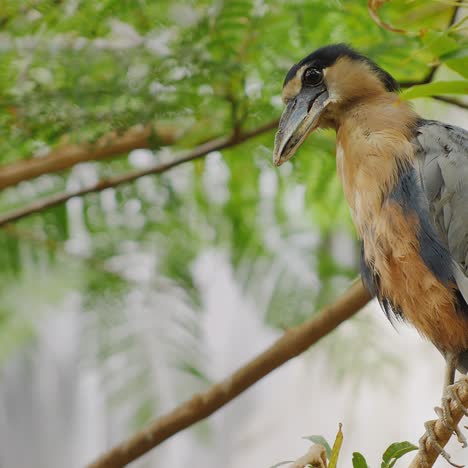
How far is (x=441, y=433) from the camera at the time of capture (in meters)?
0.65

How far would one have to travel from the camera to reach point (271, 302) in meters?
1.30

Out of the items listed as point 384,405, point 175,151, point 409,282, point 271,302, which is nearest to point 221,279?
point 384,405

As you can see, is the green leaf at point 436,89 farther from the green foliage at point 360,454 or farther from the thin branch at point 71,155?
the thin branch at point 71,155

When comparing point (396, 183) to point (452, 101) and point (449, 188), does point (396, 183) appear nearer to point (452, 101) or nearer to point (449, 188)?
point (449, 188)

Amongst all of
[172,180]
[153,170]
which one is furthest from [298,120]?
[172,180]

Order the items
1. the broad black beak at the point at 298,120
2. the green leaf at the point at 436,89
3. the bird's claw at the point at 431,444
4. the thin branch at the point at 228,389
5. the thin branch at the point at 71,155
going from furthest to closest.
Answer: the thin branch at the point at 71,155 < the thin branch at the point at 228,389 < the broad black beak at the point at 298,120 < the bird's claw at the point at 431,444 < the green leaf at the point at 436,89

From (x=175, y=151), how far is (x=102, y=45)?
0.20m

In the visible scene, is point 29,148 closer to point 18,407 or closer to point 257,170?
point 257,170

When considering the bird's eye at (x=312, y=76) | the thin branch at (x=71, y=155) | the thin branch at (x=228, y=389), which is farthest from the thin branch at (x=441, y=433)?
the thin branch at (x=71, y=155)

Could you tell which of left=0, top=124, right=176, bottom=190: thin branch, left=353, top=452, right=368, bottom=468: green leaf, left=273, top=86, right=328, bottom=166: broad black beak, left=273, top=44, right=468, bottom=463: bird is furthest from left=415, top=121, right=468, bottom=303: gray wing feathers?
left=0, top=124, right=176, bottom=190: thin branch

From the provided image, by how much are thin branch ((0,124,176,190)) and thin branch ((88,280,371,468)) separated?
0.98ft

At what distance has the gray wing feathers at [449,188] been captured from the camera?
74 cm

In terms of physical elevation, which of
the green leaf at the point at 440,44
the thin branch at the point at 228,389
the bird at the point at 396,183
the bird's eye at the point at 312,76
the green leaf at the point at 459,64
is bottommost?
the thin branch at the point at 228,389

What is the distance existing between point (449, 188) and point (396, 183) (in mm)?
48
